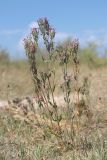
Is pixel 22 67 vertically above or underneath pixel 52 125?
above

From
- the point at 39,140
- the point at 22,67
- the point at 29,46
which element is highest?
the point at 22,67

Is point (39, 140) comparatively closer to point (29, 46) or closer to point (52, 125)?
point (52, 125)

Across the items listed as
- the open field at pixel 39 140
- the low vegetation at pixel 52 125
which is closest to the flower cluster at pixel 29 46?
the low vegetation at pixel 52 125

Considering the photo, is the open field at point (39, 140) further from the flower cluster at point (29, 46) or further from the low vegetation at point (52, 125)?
the flower cluster at point (29, 46)

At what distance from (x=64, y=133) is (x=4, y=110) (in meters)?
3.25

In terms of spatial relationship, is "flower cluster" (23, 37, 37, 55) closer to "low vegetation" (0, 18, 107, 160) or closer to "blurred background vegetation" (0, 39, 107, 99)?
"low vegetation" (0, 18, 107, 160)

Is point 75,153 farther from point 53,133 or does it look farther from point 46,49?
point 46,49

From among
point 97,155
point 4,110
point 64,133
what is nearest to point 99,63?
point 4,110

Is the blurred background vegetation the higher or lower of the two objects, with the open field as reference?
higher

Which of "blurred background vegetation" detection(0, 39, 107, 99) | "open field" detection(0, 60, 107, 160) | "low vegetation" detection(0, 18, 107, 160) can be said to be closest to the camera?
"open field" detection(0, 60, 107, 160)

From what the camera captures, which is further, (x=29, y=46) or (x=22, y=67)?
(x=22, y=67)

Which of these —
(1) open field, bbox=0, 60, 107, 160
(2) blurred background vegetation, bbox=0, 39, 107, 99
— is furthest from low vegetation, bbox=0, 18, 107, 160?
(2) blurred background vegetation, bbox=0, 39, 107, 99

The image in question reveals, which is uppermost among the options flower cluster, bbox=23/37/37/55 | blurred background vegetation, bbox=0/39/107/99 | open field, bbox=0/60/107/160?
blurred background vegetation, bbox=0/39/107/99

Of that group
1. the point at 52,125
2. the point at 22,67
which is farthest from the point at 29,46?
the point at 22,67
